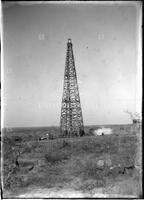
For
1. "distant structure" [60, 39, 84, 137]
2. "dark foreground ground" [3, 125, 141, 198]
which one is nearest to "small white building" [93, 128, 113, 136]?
"dark foreground ground" [3, 125, 141, 198]

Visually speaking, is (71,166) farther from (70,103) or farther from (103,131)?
(70,103)

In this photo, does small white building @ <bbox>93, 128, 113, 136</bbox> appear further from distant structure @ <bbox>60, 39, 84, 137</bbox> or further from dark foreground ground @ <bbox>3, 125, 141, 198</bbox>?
distant structure @ <bbox>60, 39, 84, 137</bbox>

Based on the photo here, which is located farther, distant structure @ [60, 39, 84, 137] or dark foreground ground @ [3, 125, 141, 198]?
distant structure @ [60, 39, 84, 137]

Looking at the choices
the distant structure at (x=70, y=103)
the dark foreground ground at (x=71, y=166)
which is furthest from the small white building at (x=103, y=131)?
the distant structure at (x=70, y=103)

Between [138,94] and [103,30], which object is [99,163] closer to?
[138,94]

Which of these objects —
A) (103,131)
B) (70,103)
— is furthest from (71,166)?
(70,103)

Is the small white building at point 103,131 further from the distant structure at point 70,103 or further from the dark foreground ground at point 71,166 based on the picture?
the distant structure at point 70,103
